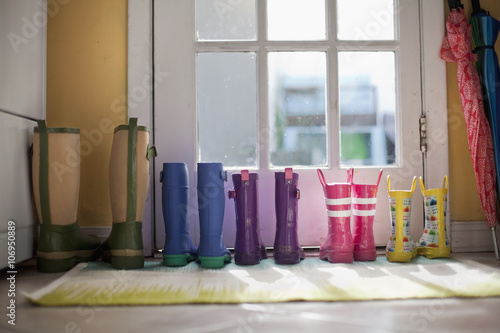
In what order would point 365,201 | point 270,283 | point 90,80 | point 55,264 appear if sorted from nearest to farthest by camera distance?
point 270,283
point 55,264
point 365,201
point 90,80

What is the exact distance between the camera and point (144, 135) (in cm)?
196

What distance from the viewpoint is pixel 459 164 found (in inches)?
90.6

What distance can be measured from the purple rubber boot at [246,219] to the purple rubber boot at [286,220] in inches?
3.9

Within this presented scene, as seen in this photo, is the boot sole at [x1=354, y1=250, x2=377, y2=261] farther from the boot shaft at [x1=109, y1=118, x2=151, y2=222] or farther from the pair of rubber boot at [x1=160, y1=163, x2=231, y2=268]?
the boot shaft at [x1=109, y1=118, x2=151, y2=222]

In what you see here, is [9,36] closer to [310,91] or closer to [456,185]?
[310,91]

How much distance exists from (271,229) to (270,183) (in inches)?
9.2

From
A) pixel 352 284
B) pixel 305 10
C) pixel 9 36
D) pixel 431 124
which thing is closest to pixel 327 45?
pixel 305 10

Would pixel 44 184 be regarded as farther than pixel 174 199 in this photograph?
No

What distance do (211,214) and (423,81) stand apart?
1.31 m

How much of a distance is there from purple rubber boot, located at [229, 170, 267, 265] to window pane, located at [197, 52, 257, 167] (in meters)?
0.29

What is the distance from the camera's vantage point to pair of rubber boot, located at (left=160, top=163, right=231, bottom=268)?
1914 mm

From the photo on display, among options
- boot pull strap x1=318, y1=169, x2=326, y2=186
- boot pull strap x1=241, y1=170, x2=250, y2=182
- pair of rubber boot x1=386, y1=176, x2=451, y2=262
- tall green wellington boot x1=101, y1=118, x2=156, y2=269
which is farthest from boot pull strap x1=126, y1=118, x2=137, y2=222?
pair of rubber boot x1=386, y1=176, x2=451, y2=262

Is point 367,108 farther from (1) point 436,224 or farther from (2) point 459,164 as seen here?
(1) point 436,224

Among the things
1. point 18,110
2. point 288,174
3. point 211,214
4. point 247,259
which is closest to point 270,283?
point 247,259
